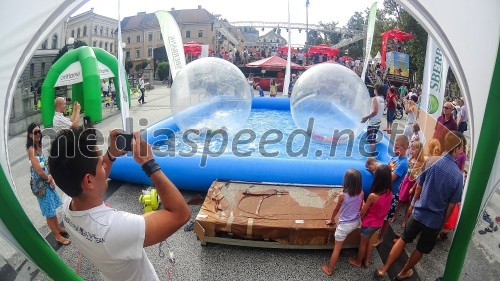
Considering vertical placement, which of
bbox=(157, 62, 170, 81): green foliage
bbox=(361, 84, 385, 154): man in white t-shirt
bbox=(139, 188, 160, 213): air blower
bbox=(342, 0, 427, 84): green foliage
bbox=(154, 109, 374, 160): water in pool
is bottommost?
bbox=(139, 188, 160, 213): air blower

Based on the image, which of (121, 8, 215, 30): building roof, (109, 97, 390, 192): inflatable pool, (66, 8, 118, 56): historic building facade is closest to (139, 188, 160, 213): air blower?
(109, 97, 390, 192): inflatable pool

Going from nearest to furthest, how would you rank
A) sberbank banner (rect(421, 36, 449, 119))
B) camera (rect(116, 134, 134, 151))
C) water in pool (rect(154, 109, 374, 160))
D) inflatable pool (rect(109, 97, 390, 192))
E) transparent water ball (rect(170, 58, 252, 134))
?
camera (rect(116, 134, 134, 151)) < inflatable pool (rect(109, 97, 390, 192)) < sberbank banner (rect(421, 36, 449, 119)) < transparent water ball (rect(170, 58, 252, 134)) < water in pool (rect(154, 109, 374, 160))

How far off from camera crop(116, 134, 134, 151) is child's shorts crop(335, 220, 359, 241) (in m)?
2.54

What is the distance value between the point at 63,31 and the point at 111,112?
19686mm

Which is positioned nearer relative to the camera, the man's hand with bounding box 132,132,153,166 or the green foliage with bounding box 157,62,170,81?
the man's hand with bounding box 132,132,153,166

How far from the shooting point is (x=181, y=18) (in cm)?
5066

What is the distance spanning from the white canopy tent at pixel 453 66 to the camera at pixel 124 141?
3.01ft

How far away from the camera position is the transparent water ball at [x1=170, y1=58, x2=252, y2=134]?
613cm

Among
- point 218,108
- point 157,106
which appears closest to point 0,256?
point 218,108

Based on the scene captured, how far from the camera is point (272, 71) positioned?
23859mm

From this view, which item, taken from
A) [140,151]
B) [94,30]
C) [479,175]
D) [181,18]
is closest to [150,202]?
[140,151]

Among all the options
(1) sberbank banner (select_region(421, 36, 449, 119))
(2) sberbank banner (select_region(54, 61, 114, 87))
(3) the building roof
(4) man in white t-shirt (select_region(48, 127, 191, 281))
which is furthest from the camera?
(3) the building roof

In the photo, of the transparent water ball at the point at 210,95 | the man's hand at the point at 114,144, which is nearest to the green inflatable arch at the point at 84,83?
the transparent water ball at the point at 210,95

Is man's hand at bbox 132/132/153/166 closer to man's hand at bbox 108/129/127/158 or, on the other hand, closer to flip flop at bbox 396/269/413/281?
man's hand at bbox 108/129/127/158
